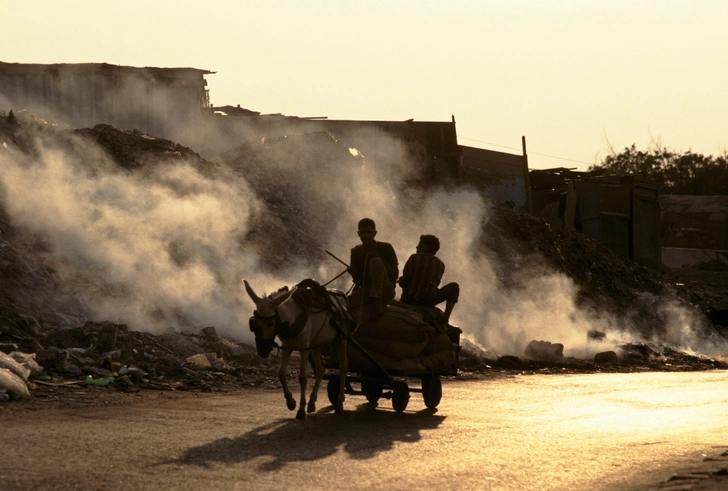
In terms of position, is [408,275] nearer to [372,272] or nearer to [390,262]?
[390,262]

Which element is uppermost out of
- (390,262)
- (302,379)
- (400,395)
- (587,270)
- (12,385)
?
(587,270)

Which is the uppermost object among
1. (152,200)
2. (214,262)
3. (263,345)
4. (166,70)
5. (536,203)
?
(166,70)

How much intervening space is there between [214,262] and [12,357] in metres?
10.3

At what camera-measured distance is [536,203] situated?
4466 centimetres

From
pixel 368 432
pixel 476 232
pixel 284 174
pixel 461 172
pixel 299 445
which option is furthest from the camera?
pixel 461 172

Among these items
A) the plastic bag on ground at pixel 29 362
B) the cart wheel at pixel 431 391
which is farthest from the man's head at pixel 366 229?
the plastic bag on ground at pixel 29 362

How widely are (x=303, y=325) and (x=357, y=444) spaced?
6.37 feet

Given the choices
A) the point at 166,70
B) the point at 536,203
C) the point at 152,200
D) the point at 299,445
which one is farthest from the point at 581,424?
the point at 536,203

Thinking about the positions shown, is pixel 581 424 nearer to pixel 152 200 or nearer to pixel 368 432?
pixel 368 432

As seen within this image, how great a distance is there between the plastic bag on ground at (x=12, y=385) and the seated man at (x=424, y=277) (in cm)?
515

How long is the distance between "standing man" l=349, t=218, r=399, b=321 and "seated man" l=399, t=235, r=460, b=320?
619 mm

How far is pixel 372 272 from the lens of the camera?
12.5 m

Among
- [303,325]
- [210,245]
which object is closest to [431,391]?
[303,325]

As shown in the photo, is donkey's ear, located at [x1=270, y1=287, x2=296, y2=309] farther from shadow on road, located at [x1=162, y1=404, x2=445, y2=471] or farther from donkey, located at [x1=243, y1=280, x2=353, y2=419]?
shadow on road, located at [x1=162, y1=404, x2=445, y2=471]
